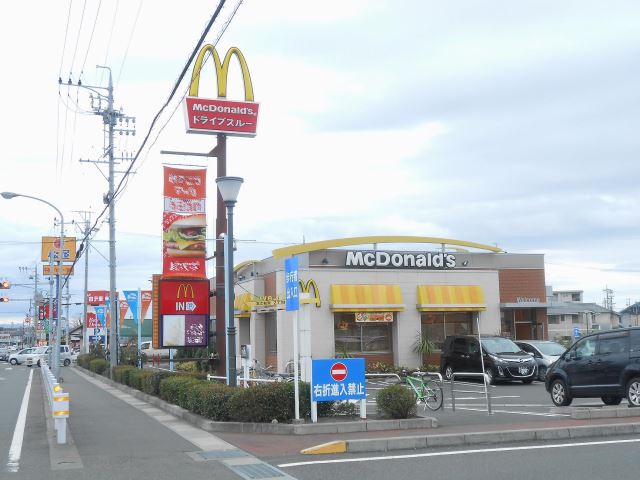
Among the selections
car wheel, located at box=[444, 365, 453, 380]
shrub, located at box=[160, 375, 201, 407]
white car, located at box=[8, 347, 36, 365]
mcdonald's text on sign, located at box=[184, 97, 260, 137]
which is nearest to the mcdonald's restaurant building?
car wheel, located at box=[444, 365, 453, 380]

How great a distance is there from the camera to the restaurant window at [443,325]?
3297 cm

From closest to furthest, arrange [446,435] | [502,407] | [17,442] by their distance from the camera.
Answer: [446,435] → [17,442] → [502,407]

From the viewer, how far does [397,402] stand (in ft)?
Answer: 45.6

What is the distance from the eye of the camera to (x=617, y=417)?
47.0ft

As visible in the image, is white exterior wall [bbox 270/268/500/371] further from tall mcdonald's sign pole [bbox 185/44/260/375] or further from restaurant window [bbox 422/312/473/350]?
tall mcdonald's sign pole [bbox 185/44/260/375]

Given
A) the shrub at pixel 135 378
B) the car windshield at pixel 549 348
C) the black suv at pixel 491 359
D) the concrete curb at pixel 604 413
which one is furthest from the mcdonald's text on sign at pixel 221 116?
the car windshield at pixel 549 348

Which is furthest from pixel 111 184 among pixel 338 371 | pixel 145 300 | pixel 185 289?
pixel 338 371

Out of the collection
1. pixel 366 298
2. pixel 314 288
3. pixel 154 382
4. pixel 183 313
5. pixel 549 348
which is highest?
pixel 314 288

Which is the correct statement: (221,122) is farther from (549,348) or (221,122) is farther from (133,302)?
(549,348)

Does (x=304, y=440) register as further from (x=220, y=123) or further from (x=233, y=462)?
(x=220, y=123)

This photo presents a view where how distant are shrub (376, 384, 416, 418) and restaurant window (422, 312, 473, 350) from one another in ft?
61.3

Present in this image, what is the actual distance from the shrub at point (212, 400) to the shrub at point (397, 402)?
2.95 m

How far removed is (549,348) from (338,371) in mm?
16776

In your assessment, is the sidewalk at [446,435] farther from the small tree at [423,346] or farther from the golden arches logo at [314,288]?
the small tree at [423,346]
